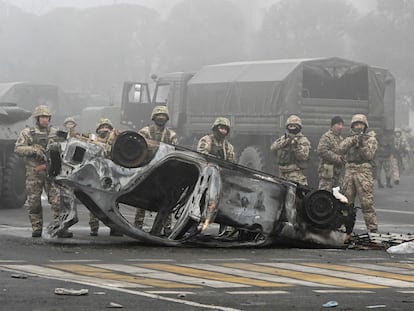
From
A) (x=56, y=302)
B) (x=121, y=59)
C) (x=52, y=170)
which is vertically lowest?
(x=56, y=302)

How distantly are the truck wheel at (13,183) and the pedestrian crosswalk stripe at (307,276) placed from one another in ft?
35.1

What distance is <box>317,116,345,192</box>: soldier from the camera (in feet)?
61.4

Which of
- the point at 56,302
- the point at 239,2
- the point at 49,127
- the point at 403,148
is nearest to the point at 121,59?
the point at 239,2

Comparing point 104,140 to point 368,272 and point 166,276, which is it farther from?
point 368,272

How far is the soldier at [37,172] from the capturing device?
629 inches

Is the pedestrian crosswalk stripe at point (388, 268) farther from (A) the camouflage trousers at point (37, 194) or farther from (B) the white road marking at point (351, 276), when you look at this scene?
(A) the camouflage trousers at point (37, 194)

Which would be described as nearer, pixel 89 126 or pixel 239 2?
pixel 89 126

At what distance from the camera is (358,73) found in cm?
3058

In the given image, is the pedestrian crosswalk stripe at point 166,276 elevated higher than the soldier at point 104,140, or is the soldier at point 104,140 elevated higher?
the soldier at point 104,140

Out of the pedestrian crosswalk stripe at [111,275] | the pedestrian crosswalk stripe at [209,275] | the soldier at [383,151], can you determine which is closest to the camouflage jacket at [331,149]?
the pedestrian crosswalk stripe at [209,275]

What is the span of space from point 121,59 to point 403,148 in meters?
53.5

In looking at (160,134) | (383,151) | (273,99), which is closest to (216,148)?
(160,134)

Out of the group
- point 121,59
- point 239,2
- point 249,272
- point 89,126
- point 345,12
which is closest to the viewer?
point 249,272

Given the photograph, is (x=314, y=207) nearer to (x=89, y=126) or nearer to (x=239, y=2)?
(x=89, y=126)
